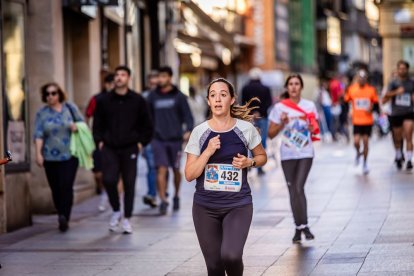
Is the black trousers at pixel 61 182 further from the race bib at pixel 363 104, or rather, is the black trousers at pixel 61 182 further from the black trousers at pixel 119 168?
the race bib at pixel 363 104

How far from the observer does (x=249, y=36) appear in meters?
68.7

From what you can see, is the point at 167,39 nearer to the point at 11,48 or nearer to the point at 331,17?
the point at 11,48

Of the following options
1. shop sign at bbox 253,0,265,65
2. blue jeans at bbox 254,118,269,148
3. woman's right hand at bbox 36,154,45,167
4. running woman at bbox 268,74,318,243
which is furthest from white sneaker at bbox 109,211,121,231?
shop sign at bbox 253,0,265,65

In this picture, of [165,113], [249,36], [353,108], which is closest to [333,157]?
[353,108]

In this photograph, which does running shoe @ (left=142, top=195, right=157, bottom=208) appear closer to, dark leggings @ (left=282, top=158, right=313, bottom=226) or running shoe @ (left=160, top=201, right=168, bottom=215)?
running shoe @ (left=160, top=201, right=168, bottom=215)

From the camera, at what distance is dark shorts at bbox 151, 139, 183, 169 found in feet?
57.6

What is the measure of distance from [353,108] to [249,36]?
4622 cm

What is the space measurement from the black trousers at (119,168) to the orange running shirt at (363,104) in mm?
8249

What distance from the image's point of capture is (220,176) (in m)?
8.69

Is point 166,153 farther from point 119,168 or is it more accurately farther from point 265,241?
point 265,241

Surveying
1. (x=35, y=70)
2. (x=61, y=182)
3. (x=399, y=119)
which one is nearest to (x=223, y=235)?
(x=61, y=182)

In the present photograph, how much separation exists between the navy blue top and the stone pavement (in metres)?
2.11

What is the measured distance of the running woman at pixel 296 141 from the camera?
1317cm

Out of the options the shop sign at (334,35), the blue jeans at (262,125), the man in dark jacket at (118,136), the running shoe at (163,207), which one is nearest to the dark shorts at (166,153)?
the running shoe at (163,207)
